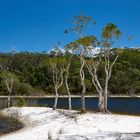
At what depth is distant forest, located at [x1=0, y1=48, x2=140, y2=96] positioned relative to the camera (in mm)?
145663

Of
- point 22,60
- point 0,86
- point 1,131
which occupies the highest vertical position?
point 22,60

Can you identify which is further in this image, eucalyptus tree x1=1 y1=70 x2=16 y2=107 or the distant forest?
the distant forest

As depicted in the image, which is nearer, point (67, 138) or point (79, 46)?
point (67, 138)

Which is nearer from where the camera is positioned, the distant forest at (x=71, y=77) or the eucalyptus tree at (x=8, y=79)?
the eucalyptus tree at (x=8, y=79)

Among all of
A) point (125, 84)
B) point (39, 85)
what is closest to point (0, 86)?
point (39, 85)

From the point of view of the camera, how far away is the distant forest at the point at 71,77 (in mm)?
145663

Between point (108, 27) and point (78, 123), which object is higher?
point (108, 27)

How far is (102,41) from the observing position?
44812 mm

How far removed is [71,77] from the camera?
151750 mm

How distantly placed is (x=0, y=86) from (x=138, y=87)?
56171 millimetres

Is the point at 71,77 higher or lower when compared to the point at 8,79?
→ higher

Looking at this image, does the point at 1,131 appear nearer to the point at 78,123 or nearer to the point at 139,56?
the point at 78,123

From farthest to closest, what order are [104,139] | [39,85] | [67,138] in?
1. [39,85]
2. [67,138]
3. [104,139]

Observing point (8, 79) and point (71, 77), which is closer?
point (8, 79)
